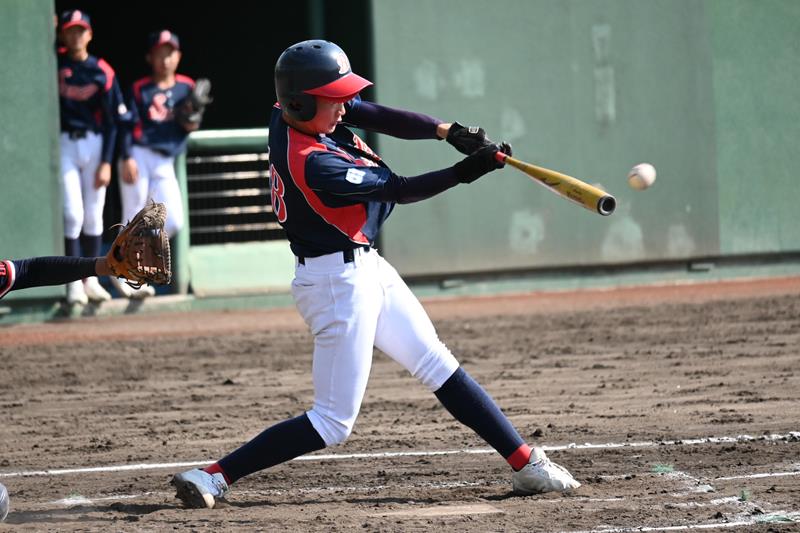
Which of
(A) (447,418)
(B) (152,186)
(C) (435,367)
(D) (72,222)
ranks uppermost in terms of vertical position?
(B) (152,186)

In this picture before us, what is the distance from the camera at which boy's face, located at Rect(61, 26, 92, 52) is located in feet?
33.4

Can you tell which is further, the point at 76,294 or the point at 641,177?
the point at 76,294

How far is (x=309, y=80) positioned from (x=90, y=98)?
6.06m

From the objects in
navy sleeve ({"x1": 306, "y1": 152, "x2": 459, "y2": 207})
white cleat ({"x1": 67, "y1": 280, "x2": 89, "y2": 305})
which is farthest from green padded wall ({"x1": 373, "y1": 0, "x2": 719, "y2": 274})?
navy sleeve ({"x1": 306, "y1": 152, "x2": 459, "y2": 207})

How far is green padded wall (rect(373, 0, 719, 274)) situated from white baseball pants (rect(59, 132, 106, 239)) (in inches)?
94.4

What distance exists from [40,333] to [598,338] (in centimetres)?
422

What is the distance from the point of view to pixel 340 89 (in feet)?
15.6

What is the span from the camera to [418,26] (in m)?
11.1

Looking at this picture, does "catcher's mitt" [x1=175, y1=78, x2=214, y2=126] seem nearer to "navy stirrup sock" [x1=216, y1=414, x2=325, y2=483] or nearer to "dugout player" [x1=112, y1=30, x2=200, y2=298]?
"dugout player" [x1=112, y1=30, x2=200, y2=298]

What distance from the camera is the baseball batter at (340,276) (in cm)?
468

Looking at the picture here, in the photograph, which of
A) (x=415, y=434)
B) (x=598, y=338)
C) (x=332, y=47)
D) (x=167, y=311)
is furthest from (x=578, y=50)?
(x=332, y=47)

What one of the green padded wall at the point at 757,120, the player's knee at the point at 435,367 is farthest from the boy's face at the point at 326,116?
the green padded wall at the point at 757,120

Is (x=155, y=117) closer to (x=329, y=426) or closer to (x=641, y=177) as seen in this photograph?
(x=641, y=177)

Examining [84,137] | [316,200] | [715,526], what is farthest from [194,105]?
[715,526]
